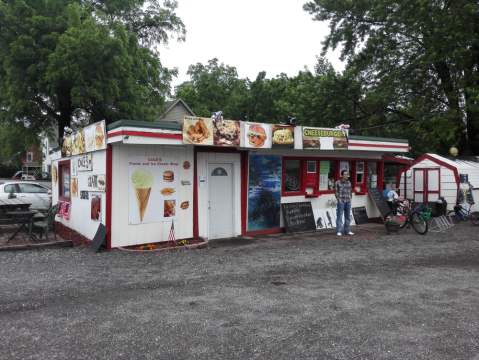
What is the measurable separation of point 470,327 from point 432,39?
18316mm

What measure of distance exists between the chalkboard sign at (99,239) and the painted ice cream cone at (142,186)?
2.92 ft

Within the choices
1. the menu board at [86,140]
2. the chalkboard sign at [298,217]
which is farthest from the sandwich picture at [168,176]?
the chalkboard sign at [298,217]

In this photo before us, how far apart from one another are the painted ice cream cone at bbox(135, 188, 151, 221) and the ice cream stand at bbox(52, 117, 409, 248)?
0.07ft

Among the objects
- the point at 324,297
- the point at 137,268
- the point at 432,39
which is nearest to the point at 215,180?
the point at 137,268

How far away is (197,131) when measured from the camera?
9.59 metres

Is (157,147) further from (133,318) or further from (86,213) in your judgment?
(133,318)

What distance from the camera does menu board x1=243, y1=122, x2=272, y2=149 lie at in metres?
10.5

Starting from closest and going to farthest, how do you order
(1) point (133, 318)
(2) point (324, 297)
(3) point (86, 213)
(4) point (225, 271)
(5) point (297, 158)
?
(1) point (133, 318), (2) point (324, 297), (4) point (225, 271), (3) point (86, 213), (5) point (297, 158)

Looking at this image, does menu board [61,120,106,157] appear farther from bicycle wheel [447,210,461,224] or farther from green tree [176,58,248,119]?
green tree [176,58,248,119]

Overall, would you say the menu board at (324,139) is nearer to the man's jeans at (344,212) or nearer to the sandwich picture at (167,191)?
the man's jeans at (344,212)

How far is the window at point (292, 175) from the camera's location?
1240 cm

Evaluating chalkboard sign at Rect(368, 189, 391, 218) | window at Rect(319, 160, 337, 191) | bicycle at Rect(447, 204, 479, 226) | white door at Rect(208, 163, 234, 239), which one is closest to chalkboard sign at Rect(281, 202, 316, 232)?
window at Rect(319, 160, 337, 191)

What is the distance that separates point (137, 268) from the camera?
765cm

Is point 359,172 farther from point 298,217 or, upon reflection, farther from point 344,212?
point 298,217
